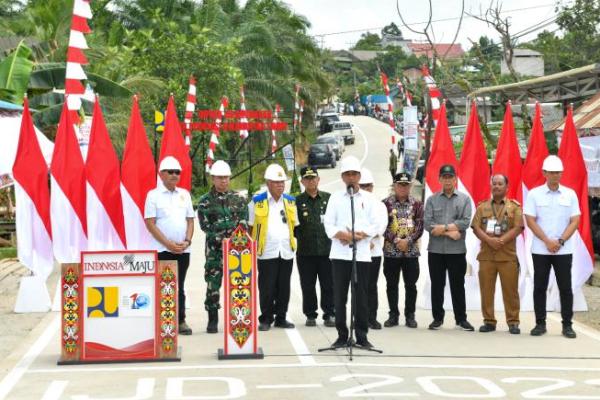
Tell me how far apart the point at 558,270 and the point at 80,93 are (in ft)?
26.9

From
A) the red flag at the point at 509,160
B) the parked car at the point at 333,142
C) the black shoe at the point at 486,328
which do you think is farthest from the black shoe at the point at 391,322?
the parked car at the point at 333,142

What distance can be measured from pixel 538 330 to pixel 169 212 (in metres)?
4.19

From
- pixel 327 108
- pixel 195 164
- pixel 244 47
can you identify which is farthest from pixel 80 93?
pixel 327 108

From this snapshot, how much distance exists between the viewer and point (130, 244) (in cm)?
1421

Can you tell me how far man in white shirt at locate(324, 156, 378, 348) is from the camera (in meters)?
10.9

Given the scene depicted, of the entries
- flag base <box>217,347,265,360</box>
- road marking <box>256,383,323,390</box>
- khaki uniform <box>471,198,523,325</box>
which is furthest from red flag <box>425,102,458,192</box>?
road marking <box>256,383,323,390</box>

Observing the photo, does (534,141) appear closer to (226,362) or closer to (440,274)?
(440,274)

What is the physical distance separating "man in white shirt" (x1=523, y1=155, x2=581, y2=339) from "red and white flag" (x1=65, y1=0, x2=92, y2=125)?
7.36 meters

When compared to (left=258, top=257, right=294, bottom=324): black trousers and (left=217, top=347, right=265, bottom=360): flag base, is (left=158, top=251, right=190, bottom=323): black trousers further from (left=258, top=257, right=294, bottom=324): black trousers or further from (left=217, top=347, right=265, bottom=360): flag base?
(left=217, top=347, right=265, bottom=360): flag base

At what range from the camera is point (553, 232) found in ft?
39.9

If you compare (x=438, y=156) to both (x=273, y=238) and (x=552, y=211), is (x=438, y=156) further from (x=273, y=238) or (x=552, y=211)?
(x=273, y=238)

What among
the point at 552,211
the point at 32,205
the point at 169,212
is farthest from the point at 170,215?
the point at 552,211

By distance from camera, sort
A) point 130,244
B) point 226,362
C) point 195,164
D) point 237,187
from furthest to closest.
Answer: point 237,187, point 195,164, point 130,244, point 226,362

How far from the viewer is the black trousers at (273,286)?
12367mm
